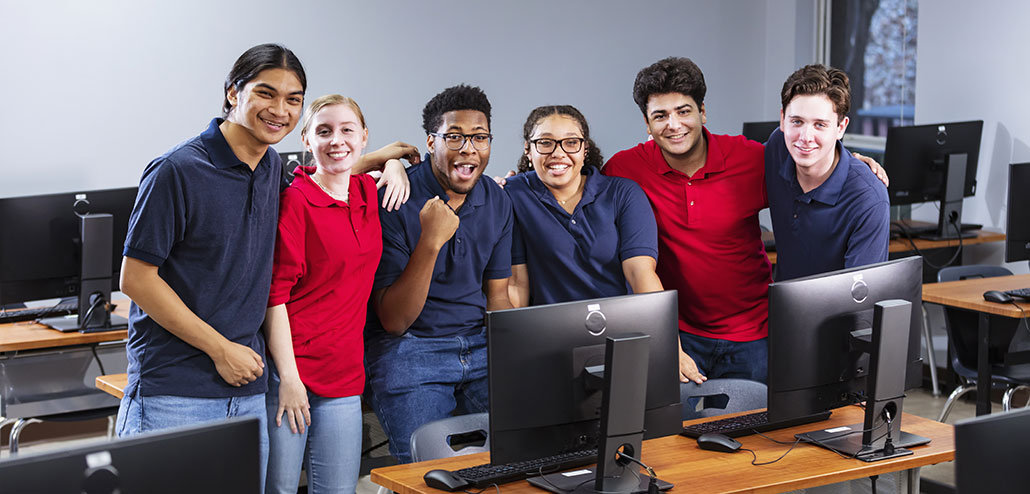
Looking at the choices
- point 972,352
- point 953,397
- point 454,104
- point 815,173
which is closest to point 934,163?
point 972,352

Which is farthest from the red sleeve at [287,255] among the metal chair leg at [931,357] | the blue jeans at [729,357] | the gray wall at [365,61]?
the metal chair leg at [931,357]

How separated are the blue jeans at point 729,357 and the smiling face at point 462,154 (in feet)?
2.94

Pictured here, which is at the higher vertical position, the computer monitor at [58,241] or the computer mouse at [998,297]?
the computer monitor at [58,241]

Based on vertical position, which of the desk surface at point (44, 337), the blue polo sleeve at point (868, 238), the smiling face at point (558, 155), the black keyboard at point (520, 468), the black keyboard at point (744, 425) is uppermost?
the smiling face at point (558, 155)

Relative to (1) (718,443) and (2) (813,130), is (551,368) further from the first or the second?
(2) (813,130)

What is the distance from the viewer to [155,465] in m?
1.29

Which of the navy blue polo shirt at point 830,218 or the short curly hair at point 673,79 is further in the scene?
the short curly hair at point 673,79

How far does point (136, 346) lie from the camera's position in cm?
241

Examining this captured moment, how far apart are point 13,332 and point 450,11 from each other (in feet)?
10.8

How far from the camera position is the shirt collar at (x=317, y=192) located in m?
2.63

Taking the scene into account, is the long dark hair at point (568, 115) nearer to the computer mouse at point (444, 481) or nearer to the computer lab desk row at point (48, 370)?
the computer mouse at point (444, 481)

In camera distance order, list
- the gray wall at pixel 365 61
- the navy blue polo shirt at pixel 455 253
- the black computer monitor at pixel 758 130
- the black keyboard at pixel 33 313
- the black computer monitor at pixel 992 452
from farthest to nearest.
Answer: the black computer monitor at pixel 758 130, the gray wall at pixel 365 61, the black keyboard at pixel 33 313, the navy blue polo shirt at pixel 455 253, the black computer monitor at pixel 992 452

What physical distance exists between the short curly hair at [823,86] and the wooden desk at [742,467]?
970 mm

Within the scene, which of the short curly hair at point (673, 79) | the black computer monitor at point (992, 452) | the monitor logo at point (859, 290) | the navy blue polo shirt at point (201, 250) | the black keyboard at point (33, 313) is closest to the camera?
the black computer monitor at point (992, 452)
